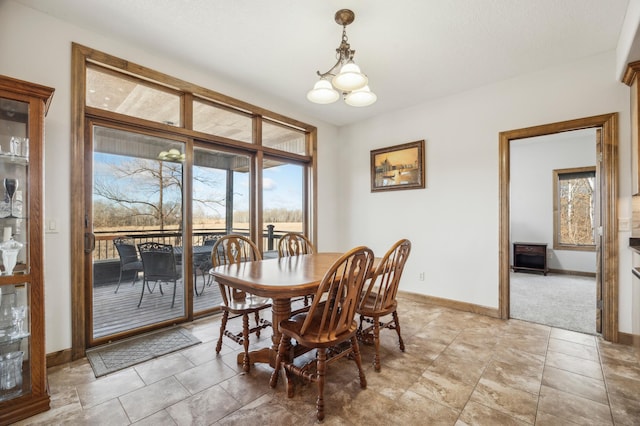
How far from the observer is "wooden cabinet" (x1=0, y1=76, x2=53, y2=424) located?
177 cm

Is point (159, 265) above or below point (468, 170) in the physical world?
below

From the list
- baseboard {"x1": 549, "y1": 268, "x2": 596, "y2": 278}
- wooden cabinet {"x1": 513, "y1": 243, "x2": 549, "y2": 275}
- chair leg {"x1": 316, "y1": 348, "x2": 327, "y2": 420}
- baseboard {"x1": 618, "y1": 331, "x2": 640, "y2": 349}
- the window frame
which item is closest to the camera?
chair leg {"x1": 316, "y1": 348, "x2": 327, "y2": 420}

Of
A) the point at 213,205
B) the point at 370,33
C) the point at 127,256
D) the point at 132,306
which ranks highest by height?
the point at 370,33

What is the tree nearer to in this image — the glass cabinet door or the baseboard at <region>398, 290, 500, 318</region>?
the glass cabinet door

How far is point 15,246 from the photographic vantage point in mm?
1831

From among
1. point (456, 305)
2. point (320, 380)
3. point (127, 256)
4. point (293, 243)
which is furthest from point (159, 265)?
point (456, 305)

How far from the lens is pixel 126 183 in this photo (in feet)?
9.37

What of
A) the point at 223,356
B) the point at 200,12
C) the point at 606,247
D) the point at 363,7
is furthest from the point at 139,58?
the point at 606,247

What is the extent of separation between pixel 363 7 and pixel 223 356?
3.01 m

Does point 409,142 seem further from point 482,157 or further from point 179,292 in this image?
point 179,292

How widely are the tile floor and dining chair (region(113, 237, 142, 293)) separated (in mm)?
979

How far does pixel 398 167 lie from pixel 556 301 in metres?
2.85

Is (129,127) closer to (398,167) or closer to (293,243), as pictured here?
(293,243)

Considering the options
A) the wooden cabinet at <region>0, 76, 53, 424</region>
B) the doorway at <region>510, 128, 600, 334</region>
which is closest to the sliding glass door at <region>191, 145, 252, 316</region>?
the wooden cabinet at <region>0, 76, 53, 424</region>
